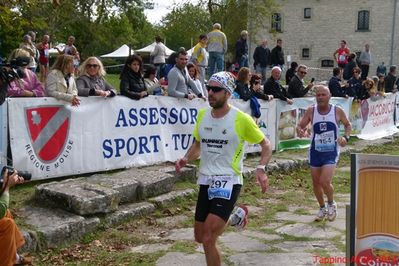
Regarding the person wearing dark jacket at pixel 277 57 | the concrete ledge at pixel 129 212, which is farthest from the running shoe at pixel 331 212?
the person wearing dark jacket at pixel 277 57

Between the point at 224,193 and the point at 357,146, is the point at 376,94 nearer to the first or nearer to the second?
the point at 357,146

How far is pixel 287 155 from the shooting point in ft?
40.6

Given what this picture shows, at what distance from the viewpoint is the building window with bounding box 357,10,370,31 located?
5634cm

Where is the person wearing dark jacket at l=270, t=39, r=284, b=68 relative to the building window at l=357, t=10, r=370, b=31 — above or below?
below

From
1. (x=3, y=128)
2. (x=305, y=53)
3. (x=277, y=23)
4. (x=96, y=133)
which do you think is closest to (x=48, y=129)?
(x=3, y=128)

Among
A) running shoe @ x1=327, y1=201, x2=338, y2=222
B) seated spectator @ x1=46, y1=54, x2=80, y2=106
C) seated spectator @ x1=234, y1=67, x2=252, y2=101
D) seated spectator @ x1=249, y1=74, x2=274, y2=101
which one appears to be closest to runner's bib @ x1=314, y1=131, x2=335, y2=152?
running shoe @ x1=327, y1=201, x2=338, y2=222

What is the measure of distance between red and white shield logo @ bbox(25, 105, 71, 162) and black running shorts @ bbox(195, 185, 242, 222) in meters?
3.15

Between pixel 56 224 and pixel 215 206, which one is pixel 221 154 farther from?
pixel 56 224

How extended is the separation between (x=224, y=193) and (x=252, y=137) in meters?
0.62

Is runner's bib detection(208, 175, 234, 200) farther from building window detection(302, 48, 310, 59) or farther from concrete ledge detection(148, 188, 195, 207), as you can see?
building window detection(302, 48, 310, 59)

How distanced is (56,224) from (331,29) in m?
55.2

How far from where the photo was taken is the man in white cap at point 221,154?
16.8 ft

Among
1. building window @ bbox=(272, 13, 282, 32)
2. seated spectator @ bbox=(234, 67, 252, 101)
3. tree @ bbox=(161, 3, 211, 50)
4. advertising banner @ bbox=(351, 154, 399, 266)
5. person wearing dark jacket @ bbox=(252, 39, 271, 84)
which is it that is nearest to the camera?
advertising banner @ bbox=(351, 154, 399, 266)

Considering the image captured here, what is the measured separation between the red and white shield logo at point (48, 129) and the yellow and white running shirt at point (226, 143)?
3.07 metres
